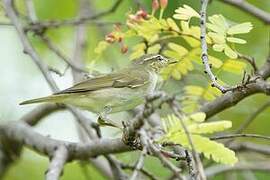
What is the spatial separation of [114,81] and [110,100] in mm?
201

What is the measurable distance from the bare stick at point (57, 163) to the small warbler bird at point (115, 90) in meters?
0.27

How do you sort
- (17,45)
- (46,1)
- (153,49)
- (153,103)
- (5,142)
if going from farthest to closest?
1. (17,45)
2. (46,1)
3. (5,142)
4. (153,49)
5. (153,103)

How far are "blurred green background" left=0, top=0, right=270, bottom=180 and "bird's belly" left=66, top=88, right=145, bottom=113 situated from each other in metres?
0.92

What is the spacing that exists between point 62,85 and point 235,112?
1.39 m

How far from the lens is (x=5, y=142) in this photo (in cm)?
514

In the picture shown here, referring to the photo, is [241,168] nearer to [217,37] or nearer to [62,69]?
[217,37]

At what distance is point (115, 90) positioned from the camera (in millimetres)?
4098

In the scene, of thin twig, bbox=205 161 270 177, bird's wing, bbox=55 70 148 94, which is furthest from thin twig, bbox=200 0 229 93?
thin twig, bbox=205 161 270 177

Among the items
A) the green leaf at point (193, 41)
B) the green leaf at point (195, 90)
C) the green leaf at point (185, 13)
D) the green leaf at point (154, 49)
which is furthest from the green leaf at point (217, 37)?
the green leaf at point (195, 90)

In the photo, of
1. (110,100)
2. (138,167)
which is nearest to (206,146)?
(138,167)

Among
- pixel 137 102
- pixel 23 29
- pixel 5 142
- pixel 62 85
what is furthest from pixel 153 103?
pixel 62 85

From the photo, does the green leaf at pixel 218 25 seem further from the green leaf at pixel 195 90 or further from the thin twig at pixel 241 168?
the thin twig at pixel 241 168

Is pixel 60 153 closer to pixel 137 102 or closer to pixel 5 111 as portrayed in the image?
pixel 137 102

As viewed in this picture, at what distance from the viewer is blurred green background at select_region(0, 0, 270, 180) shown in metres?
5.52
